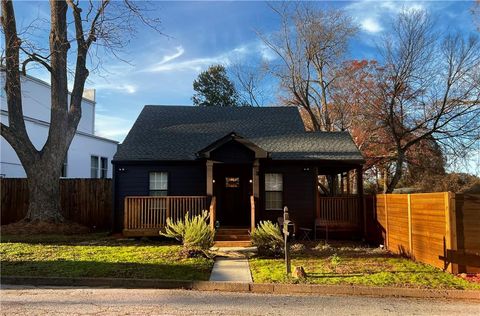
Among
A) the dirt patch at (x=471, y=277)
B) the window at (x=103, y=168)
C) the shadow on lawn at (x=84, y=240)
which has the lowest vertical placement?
the dirt patch at (x=471, y=277)

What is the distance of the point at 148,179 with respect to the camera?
15.6 metres

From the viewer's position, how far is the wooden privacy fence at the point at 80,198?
17.4 m

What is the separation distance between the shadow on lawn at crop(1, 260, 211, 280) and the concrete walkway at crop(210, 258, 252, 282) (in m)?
0.21

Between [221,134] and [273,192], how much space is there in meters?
3.54

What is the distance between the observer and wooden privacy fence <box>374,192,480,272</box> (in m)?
9.00

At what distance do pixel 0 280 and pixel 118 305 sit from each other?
3306 mm

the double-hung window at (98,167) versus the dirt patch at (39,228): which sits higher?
the double-hung window at (98,167)

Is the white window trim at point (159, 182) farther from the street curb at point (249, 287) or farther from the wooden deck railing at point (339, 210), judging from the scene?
the street curb at point (249, 287)

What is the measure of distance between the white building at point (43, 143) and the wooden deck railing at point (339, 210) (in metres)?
14.9

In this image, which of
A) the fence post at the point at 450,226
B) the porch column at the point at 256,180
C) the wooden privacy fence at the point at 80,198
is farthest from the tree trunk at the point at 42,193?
the fence post at the point at 450,226

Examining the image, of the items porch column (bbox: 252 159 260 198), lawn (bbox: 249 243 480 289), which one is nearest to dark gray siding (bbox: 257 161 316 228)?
porch column (bbox: 252 159 260 198)

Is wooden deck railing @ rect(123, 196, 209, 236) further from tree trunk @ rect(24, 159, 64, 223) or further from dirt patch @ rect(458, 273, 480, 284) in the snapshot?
dirt patch @ rect(458, 273, 480, 284)

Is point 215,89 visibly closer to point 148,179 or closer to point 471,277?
point 148,179

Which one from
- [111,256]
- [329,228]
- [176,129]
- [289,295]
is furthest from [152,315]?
[176,129]
